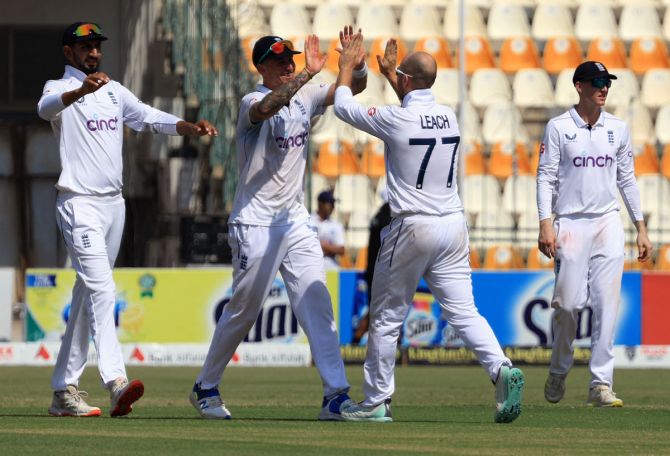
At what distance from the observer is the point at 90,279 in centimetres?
899

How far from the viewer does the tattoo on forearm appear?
27.5ft

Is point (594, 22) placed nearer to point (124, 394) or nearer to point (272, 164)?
point (272, 164)

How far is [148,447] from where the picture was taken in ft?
23.2

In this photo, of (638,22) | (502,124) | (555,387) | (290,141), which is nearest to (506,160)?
(502,124)

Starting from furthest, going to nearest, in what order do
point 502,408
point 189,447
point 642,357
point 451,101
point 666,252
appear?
point 451,101, point 666,252, point 642,357, point 502,408, point 189,447

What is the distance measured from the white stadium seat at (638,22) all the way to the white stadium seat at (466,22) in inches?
92.3

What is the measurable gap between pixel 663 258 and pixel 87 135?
44.1ft

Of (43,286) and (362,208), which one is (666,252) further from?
(43,286)

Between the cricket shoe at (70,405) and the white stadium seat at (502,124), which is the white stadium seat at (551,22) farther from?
the cricket shoe at (70,405)

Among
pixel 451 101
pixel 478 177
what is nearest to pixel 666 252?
pixel 478 177

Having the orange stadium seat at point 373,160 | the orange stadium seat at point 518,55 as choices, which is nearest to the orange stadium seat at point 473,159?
the orange stadium seat at point 373,160

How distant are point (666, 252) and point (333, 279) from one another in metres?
5.72

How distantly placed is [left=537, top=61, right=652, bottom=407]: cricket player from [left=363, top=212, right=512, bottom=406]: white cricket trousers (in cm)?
184

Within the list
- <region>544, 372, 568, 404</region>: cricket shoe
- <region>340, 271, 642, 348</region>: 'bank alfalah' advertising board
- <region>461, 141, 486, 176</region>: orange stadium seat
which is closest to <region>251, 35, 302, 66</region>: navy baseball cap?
<region>544, 372, 568, 404</region>: cricket shoe
